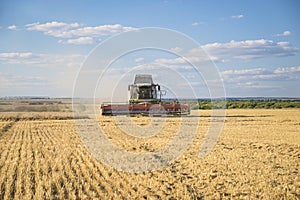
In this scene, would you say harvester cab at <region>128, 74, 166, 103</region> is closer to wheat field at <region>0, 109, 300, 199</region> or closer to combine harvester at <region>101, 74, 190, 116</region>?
combine harvester at <region>101, 74, 190, 116</region>

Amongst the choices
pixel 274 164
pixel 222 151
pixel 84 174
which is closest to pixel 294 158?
pixel 274 164

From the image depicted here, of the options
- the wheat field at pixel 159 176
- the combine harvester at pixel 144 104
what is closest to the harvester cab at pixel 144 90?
the combine harvester at pixel 144 104

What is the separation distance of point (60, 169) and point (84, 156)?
6.97 feet

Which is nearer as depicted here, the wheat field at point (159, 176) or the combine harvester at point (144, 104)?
the wheat field at point (159, 176)

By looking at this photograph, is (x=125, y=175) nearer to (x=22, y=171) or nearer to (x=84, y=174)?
(x=84, y=174)

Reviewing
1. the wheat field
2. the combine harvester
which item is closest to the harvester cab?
the combine harvester

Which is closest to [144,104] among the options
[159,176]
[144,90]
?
[144,90]

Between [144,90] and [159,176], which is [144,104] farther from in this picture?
[159,176]

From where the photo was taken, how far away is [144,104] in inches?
1109

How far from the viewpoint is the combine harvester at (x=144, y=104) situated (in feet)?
91.4

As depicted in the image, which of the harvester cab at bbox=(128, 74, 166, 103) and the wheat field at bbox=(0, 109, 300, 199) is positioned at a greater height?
the harvester cab at bbox=(128, 74, 166, 103)

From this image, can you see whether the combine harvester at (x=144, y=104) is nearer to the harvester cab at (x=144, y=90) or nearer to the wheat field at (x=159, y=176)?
the harvester cab at (x=144, y=90)

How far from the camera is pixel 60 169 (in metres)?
9.70

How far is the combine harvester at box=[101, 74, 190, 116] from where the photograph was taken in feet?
91.4
